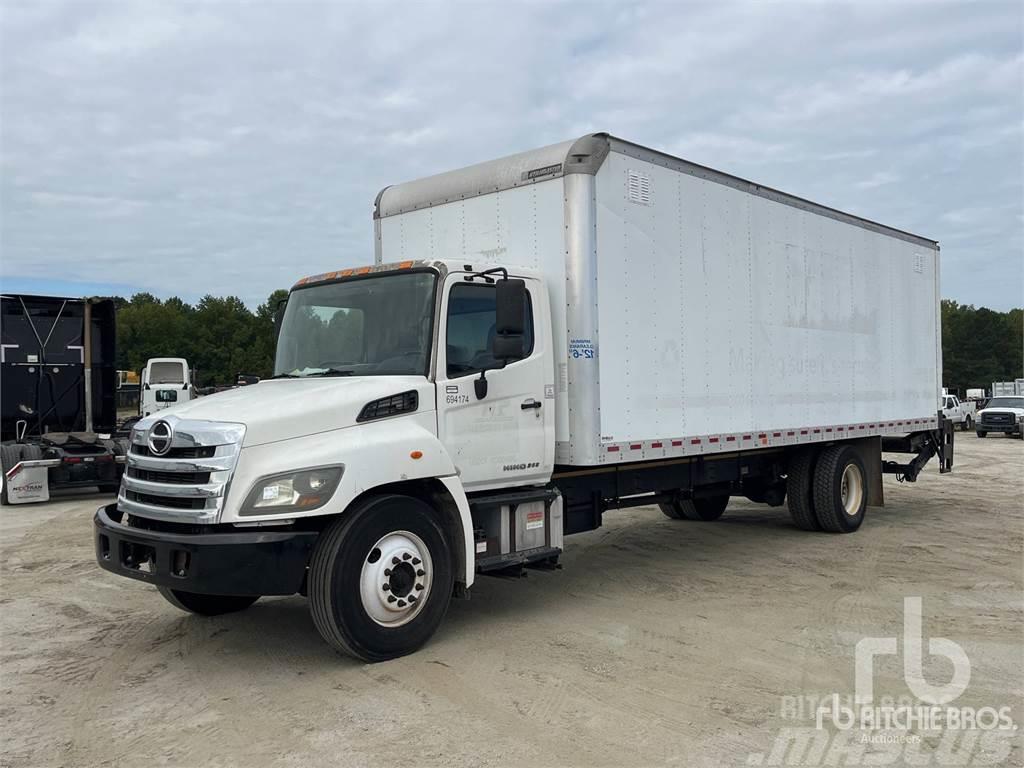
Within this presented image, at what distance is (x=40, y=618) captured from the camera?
7117 millimetres

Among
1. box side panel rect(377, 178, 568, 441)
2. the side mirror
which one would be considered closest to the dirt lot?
box side panel rect(377, 178, 568, 441)

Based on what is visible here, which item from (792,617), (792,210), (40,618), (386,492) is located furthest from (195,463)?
(792,210)

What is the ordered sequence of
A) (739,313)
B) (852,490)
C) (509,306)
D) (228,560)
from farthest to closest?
(852,490) → (739,313) → (509,306) → (228,560)

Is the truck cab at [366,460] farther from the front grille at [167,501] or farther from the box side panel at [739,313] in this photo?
the box side panel at [739,313]

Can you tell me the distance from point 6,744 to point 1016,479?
61.9ft

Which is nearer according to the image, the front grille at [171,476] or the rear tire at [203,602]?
the front grille at [171,476]

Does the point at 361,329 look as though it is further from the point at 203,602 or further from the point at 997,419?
the point at 997,419

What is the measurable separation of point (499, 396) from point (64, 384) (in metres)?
13.3

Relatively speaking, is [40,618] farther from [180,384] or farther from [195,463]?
[180,384]

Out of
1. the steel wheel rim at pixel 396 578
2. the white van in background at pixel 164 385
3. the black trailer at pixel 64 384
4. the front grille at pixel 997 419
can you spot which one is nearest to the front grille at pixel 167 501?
the steel wheel rim at pixel 396 578

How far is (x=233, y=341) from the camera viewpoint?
7531 cm

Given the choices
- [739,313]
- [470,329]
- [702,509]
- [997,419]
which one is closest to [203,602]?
[470,329]

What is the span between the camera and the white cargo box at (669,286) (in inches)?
279

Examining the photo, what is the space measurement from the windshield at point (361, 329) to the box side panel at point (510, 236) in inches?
22.3
